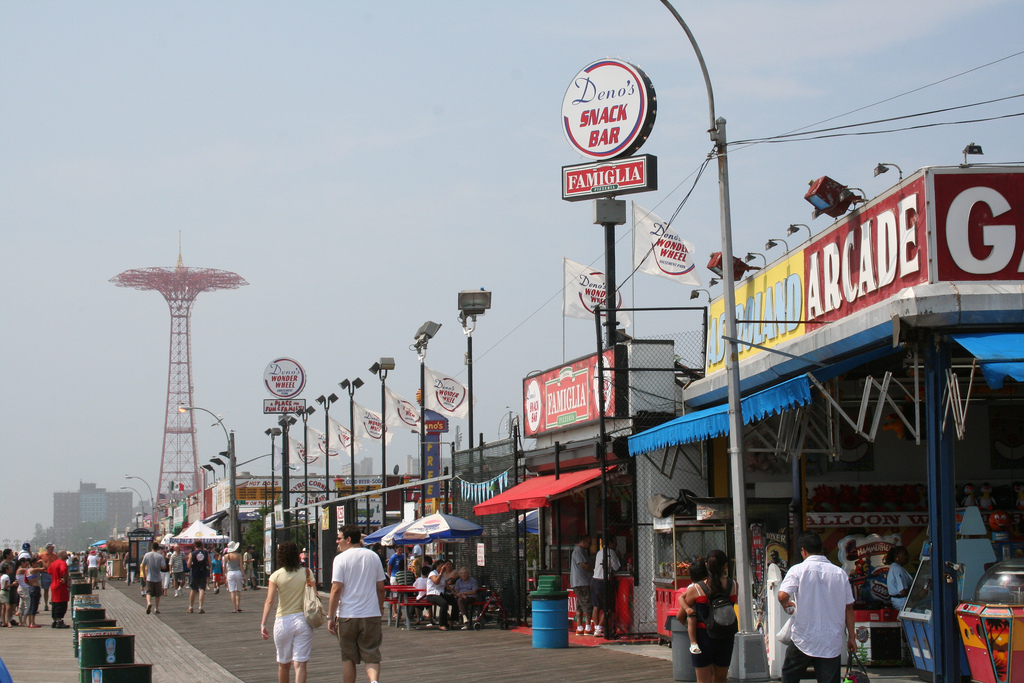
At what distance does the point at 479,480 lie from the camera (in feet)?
83.5

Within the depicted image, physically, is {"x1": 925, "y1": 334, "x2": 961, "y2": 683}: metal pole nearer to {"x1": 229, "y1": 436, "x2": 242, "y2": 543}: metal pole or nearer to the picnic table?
the picnic table

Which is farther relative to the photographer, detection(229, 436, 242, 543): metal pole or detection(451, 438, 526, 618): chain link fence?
detection(229, 436, 242, 543): metal pole

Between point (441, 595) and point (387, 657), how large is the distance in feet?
18.0

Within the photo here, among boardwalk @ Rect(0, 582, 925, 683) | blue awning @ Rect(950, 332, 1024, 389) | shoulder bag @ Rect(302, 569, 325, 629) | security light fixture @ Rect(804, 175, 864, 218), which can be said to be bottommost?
boardwalk @ Rect(0, 582, 925, 683)

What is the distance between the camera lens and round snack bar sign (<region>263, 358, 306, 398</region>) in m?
56.7

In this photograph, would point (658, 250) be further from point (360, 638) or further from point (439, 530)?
point (360, 638)

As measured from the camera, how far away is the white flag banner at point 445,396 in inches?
1300

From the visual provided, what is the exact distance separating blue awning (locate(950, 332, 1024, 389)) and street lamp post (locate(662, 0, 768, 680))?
2.77 metres

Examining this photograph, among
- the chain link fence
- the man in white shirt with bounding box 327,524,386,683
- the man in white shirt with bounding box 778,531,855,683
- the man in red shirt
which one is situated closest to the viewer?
the man in white shirt with bounding box 778,531,855,683

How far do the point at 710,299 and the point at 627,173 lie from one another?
12.2ft

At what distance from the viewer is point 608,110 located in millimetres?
21609

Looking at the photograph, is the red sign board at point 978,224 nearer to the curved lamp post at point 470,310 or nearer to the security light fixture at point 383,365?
the curved lamp post at point 470,310

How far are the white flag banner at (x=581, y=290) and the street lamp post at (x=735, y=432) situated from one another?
10.3 m

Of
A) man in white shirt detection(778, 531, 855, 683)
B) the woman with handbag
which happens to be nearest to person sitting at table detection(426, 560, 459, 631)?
the woman with handbag
